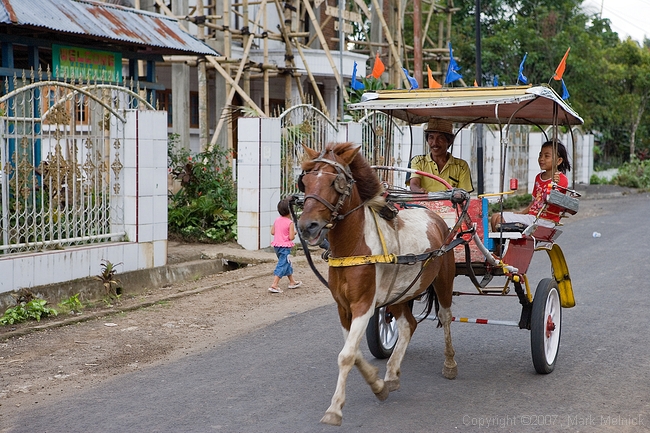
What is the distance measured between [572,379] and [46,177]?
20.3ft

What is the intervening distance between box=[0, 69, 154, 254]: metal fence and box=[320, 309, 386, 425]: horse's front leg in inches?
194

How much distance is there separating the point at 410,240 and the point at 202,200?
8.20m

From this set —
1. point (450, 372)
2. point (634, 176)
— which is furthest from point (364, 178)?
point (634, 176)

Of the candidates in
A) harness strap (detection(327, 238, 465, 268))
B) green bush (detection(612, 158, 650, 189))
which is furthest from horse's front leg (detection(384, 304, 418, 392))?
green bush (detection(612, 158, 650, 189))

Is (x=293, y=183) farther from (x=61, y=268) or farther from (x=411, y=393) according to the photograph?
(x=411, y=393)

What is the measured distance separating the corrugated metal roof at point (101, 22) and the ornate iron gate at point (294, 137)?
1.93m

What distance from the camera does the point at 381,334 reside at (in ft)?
23.5

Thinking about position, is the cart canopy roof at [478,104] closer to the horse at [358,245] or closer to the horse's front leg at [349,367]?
the horse at [358,245]

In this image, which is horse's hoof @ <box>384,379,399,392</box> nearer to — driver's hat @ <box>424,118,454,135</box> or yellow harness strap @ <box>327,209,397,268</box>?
yellow harness strap @ <box>327,209,397,268</box>

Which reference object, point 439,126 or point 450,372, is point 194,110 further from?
point 450,372

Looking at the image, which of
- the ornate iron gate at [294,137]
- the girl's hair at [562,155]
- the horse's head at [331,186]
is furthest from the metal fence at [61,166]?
the girl's hair at [562,155]

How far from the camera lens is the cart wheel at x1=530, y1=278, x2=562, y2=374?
6.48 m

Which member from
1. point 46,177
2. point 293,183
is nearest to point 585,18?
point 293,183

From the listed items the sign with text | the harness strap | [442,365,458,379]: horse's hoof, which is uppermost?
the sign with text
